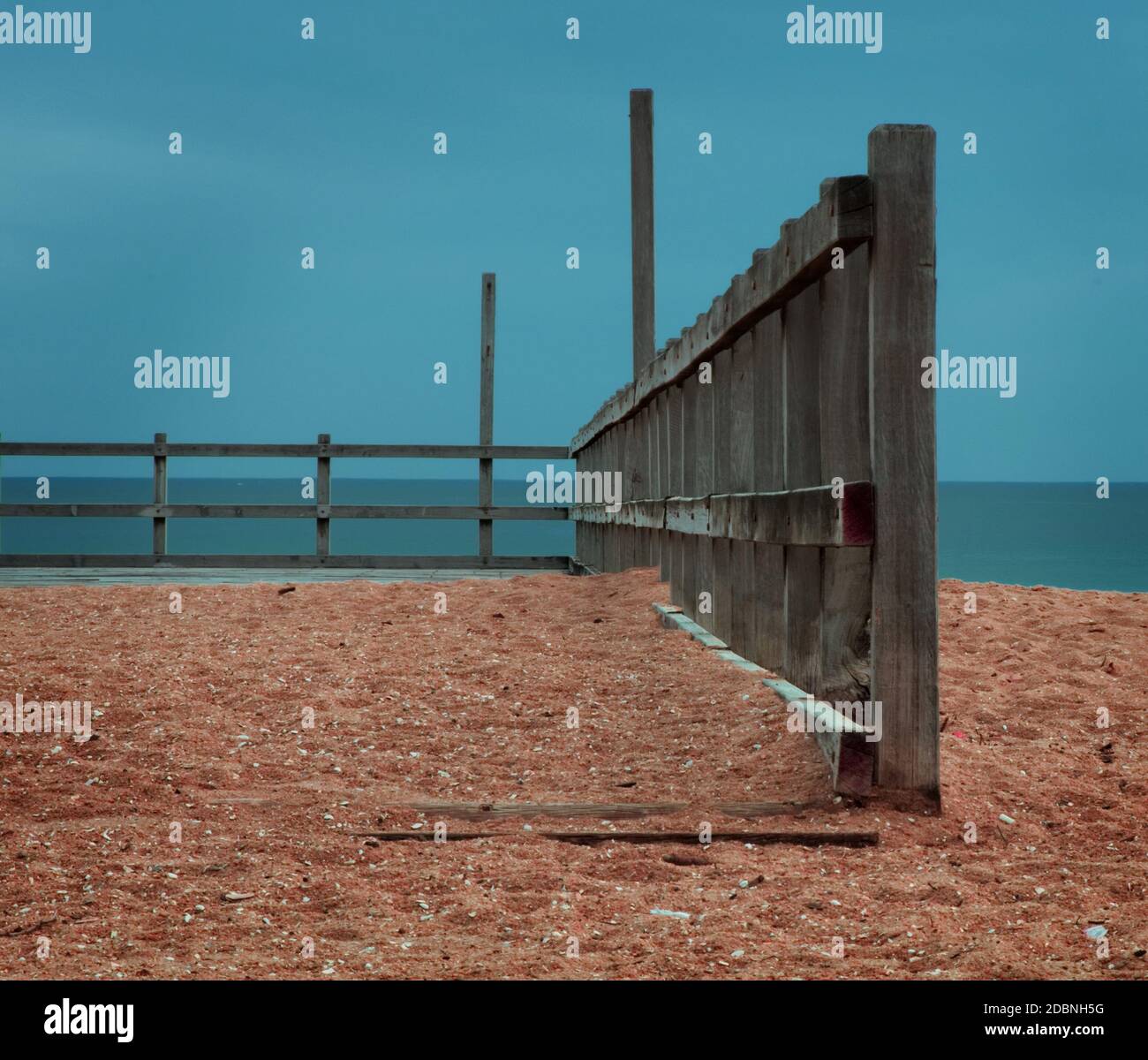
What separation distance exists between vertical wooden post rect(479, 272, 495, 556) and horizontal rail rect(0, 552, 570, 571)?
0.42m

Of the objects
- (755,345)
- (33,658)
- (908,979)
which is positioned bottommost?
(908,979)

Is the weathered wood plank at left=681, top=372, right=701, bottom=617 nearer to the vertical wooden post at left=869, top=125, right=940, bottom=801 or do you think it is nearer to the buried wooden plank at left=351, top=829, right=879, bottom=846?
the vertical wooden post at left=869, top=125, right=940, bottom=801

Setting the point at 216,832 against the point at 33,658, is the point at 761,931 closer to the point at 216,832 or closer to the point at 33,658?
the point at 216,832

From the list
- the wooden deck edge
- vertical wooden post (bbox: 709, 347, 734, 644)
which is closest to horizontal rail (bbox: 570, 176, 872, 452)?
vertical wooden post (bbox: 709, 347, 734, 644)

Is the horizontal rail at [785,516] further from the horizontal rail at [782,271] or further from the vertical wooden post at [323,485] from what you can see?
the vertical wooden post at [323,485]

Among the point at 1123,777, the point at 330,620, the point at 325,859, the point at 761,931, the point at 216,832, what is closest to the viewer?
the point at 761,931

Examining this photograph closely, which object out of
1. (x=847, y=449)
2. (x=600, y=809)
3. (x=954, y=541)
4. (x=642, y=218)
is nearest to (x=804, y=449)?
(x=847, y=449)

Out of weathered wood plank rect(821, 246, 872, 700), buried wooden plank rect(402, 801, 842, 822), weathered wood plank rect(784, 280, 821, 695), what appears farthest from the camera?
weathered wood plank rect(784, 280, 821, 695)

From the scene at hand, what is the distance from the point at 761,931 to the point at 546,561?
13005 millimetres

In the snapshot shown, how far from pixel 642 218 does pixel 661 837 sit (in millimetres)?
9194

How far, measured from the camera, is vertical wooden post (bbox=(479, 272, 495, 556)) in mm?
15766

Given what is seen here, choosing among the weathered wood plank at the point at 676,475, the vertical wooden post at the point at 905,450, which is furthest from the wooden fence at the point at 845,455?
the weathered wood plank at the point at 676,475

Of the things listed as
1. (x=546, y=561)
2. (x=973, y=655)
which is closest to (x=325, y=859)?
(x=973, y=655)

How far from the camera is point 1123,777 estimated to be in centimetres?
420
